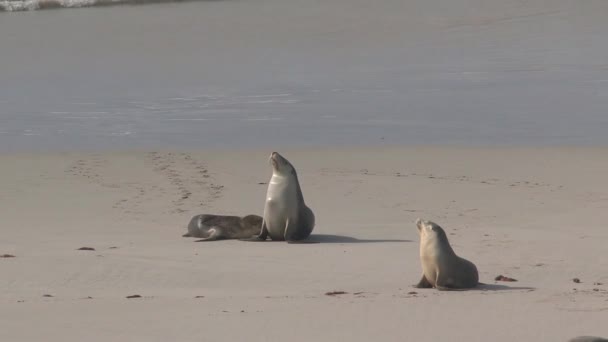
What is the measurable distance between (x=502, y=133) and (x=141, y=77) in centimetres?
792

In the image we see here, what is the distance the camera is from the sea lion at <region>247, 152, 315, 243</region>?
9.06 meters

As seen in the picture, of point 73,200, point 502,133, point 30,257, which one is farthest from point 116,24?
point 30,257

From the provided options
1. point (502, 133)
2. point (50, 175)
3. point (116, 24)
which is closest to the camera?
point (50, 175)

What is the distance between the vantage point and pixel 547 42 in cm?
2311

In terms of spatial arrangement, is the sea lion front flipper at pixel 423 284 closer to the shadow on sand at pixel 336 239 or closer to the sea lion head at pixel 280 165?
the shadow on sand at pixel 336 239

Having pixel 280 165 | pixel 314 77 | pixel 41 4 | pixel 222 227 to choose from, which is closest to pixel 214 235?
pixel 222 227

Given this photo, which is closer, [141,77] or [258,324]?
[258,324]

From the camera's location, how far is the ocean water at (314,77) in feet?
47.6

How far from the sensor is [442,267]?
674 centimetres

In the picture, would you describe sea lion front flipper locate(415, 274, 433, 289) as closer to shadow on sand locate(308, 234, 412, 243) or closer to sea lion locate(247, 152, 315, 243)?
Result: shadow on sand locate(308, 234, 412, 243)

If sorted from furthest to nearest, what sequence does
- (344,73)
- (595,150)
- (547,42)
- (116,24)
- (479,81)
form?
1. (116,24)
2. (547,42)
3. (344,73)
4. (479,81)
5. (595,150)

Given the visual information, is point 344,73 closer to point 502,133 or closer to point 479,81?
point 479,81

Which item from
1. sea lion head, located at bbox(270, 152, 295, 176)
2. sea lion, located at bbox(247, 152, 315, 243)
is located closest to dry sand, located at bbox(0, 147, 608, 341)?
sea lion, located at bbox(247, 152, 315, 243)

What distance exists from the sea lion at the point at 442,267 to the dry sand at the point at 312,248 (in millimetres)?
108
